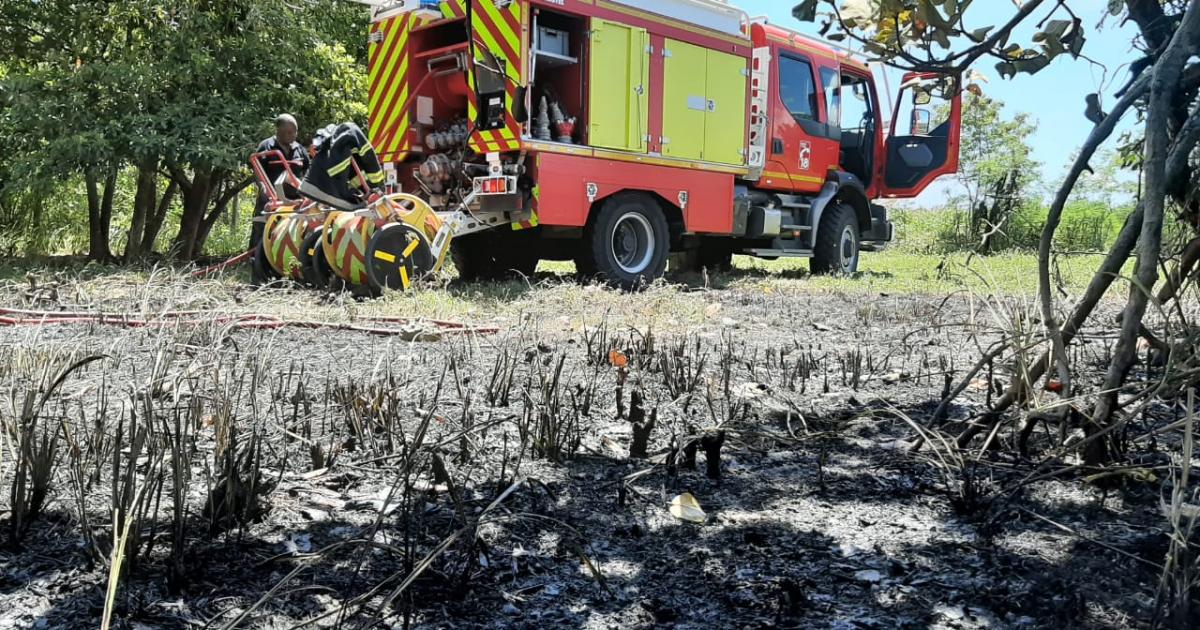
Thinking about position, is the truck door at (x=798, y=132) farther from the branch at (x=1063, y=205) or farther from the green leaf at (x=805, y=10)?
the branch at (x=1063, y=205)

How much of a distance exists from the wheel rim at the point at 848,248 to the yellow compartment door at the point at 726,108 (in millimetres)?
2389

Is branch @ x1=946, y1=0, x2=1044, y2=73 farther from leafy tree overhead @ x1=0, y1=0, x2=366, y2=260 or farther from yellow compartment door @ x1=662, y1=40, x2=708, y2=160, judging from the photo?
leafy tree overhead @ x1=0, y1=0, x2=366, y2=260

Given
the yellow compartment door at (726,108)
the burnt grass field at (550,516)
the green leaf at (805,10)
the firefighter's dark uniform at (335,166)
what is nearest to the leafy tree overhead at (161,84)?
the firefighter's dark uniform at (335,166)

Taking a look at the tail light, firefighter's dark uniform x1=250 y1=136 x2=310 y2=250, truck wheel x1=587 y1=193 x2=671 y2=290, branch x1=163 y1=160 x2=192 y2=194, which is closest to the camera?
the tail light

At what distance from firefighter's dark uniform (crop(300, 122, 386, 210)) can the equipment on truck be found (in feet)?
1.11

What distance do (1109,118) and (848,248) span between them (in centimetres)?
955

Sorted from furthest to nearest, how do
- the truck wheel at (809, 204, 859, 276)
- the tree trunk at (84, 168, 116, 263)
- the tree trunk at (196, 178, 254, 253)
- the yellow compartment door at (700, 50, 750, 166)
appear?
the tree trunk at (196, 178, 254, 253)
the tree trunk at (84, 168, 116, 263)
the truck wheel at (809, 204, 859, 276)
the yellow compartment door at (700, 50, 750, 166)

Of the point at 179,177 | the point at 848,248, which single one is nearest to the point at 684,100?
the point at 848,248

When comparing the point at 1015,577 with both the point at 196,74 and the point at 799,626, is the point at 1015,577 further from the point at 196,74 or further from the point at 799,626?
the point at 196,74

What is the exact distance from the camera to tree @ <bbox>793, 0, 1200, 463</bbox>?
6.17 ft

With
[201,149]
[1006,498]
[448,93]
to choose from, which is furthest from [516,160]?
[1006,498]

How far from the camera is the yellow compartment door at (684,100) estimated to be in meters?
8.75

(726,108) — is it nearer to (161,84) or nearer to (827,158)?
(827,158)

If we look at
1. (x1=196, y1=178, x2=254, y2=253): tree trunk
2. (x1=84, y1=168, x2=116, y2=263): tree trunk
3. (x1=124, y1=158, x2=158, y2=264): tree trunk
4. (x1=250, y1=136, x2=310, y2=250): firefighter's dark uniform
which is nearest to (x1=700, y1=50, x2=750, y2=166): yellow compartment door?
(x1=250, y1=136, x2=310, y2=250): firefighter's dark uniform
